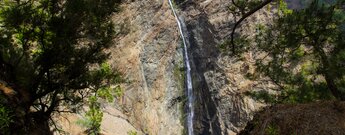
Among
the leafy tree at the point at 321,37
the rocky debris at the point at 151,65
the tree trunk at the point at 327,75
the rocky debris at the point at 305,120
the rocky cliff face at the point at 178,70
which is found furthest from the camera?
the rocky cliff face at the point at 178,70

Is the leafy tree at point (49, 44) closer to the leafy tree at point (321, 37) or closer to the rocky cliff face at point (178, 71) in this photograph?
the leafy tree at point (321, 37)

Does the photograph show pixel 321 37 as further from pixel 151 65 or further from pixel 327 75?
pixel 151 65

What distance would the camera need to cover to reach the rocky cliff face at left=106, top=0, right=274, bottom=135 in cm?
2433

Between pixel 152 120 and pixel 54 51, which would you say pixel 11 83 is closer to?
pixel 54 51

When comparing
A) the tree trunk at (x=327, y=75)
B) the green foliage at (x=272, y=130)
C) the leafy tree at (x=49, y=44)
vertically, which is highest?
the leafy tree at (x=49, y=44)

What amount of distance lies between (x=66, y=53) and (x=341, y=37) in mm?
7905

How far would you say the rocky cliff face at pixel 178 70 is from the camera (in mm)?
24328

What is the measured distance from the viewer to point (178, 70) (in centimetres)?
2719

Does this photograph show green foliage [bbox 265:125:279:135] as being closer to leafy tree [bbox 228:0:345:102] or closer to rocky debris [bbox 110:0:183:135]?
leafy tree [bbox 228:0:345:102]

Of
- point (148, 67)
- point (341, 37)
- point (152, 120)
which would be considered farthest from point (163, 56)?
point (341, 37)

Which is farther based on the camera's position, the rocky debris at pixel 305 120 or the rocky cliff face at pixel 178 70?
the rocky cliff face at pixel 178 70

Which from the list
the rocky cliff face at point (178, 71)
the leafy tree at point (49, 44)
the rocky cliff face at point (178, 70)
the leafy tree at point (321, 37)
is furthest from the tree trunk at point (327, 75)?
the rocky cliff face at point (178, 70)

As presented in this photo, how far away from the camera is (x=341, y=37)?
10.6 m

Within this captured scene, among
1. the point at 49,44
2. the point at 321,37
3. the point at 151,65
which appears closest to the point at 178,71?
the point at 151,65
